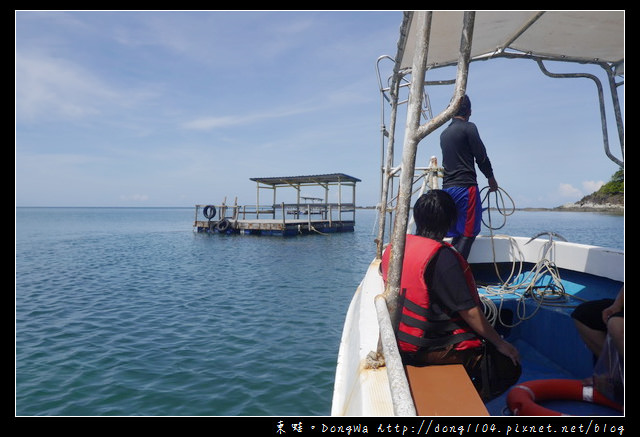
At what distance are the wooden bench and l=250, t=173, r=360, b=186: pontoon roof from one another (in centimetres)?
2785

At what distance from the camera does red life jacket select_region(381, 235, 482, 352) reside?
7.55 feet

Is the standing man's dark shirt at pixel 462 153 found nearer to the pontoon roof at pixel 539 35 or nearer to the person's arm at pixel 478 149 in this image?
the person's arm at pixel 478 149

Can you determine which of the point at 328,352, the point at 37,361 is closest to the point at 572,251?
the point at 328,352

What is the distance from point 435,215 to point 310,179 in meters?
29.9

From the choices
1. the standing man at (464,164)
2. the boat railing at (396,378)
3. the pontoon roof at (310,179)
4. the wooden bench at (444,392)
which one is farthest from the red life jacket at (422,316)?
the pontoon roof at (310,179)

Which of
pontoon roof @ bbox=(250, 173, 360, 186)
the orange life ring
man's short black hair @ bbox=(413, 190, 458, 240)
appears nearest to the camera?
man's short black hair @ bbox=(413, 190, 458, 240)

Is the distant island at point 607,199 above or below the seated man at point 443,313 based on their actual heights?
above

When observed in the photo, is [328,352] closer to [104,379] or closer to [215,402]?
[215,402]

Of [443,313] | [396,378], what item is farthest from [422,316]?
[396,378]

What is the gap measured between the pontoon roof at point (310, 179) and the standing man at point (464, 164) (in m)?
26.0

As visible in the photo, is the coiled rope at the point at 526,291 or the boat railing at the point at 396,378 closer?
the boat railing at the point at 396,378

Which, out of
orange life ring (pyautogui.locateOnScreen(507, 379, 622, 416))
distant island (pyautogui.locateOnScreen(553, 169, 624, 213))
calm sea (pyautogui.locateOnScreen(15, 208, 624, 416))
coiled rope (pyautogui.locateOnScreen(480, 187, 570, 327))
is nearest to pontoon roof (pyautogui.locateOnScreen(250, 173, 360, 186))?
calm sea (pyautogui.locateOnScreen(15, 208, 624, 416))

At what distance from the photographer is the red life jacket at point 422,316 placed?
2301mm

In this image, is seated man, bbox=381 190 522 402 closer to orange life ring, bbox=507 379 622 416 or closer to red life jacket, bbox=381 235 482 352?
red life jacket, bbox=381 235 482 352
